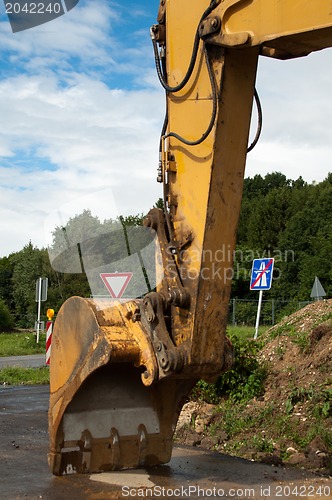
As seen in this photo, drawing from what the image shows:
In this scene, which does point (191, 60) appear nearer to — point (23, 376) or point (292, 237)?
point (23, 376)

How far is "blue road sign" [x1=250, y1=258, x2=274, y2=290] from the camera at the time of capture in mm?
12992

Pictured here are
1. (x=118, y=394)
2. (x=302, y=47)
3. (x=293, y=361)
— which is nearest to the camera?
(x=302, y=47)

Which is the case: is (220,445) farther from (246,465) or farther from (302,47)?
(302,47)

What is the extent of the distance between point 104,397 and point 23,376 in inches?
329

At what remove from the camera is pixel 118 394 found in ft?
17.6

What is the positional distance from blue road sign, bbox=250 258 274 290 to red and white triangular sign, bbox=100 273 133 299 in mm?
3545

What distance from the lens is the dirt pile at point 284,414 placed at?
655 centimetres

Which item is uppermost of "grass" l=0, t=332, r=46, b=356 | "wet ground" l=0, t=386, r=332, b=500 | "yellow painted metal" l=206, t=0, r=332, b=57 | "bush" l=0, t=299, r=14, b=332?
"yellow painted metal" l=206, t=0, r=332, b=57

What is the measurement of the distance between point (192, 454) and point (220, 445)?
0.76 metres

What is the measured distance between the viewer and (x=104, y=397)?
5.31 meters

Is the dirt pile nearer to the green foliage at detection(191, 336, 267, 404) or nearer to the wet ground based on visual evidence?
the green foliage at detection(191, 336, 267, 404)

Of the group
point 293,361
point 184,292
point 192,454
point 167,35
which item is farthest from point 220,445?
point 167,35

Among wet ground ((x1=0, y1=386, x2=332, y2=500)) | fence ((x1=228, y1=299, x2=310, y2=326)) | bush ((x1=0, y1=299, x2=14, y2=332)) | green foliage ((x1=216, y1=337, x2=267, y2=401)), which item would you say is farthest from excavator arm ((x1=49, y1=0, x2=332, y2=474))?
bush ((x1=0, y1=299, x2=14, y2=332))

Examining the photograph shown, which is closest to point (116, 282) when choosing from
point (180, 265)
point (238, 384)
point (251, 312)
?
point (238, 384)
